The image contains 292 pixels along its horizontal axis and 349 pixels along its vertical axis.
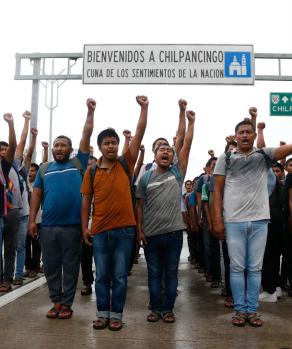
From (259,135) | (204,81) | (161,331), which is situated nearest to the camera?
(161,331)

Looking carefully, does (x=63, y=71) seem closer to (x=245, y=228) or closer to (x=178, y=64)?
(x=178, y=64)

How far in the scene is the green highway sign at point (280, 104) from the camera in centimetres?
1154

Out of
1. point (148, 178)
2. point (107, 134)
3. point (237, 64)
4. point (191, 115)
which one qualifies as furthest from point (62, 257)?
point (237, 64)

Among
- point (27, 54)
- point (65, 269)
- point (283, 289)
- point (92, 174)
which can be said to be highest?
point (27, 54)

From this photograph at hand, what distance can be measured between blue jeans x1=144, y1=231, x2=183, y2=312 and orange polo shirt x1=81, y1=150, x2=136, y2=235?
37 centimetres

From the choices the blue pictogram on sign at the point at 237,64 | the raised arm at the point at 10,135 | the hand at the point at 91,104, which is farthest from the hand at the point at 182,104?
the blue pictogram on sign at the point at 237,64

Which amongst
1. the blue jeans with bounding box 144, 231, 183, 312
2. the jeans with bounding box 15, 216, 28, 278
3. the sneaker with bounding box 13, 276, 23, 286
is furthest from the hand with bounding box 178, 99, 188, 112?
the sneaker with bounding box 13, 276, 23, 286

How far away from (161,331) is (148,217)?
1079 mm

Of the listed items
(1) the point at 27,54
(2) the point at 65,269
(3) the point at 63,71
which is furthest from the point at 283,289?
(1) the point at 27,54

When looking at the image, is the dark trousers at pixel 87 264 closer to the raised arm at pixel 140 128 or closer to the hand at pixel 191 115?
the raised arm at pixel 140 128

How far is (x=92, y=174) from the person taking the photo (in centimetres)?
425

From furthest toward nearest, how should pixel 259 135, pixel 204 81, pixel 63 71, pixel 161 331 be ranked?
pixel 63 71 → pixel 204 81 → pixel 259 135 → pixel 161 331

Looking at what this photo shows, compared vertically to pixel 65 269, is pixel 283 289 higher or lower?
lower

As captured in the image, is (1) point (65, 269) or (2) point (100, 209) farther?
(1) point (65, 269)
